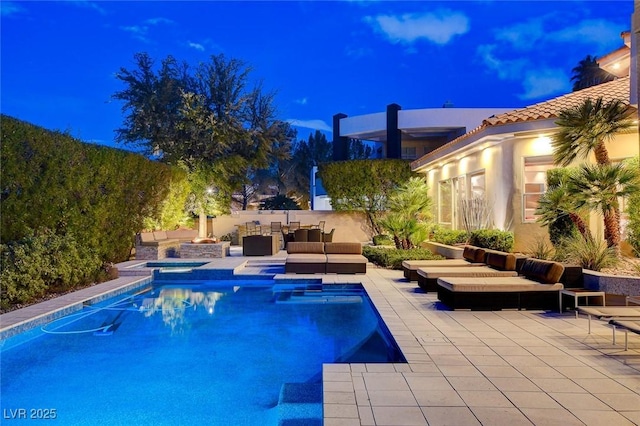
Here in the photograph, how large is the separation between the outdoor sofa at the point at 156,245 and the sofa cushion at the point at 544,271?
37.2ft

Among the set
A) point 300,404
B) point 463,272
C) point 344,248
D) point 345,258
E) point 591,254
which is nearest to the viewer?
point 300,404

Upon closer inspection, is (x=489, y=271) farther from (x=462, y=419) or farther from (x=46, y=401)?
(x=46, y=401)

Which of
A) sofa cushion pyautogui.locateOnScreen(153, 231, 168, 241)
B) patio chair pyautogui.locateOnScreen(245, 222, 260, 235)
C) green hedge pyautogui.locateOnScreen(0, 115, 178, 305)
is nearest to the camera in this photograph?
green hedge pyautogui.locateOnScreen(0, 115, 178, 305)

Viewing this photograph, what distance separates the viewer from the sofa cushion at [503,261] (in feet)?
29.1

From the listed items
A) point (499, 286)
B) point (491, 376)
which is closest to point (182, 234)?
point (499, 286)

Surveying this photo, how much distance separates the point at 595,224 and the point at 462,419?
9.75 meters

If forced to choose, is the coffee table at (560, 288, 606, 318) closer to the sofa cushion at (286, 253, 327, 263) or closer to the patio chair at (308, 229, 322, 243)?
the sofa cushion at (286, 253, 327, 263)

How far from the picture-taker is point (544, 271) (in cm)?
777

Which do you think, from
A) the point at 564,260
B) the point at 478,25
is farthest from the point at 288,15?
the point at 564,260

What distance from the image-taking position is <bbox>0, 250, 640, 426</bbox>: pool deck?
3775 millimetres

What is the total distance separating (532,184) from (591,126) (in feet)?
11.1

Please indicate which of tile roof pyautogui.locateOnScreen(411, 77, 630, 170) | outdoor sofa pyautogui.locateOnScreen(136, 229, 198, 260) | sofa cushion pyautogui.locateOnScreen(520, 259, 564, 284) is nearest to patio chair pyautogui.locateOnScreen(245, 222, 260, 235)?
outdoor sofa pyautogui.locateOnScreen(136, 229, 198, 260)

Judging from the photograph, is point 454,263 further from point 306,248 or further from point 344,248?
point 306,248

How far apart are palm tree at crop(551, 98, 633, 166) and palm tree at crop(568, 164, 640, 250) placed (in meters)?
0.57
